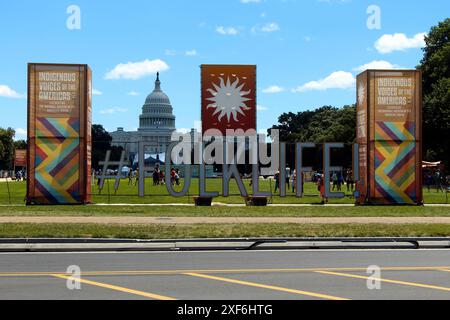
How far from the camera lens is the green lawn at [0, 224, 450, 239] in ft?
56.6

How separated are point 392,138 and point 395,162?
116 centimetres

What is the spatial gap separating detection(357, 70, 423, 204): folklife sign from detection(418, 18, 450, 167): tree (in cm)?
3217

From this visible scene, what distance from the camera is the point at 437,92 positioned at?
64750 millimetres

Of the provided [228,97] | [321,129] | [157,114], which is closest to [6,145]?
[157,114]

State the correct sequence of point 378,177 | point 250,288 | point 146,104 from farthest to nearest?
point 146,104 → point 378,177 → point 250,288

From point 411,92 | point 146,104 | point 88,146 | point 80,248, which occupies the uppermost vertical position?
point 146,104

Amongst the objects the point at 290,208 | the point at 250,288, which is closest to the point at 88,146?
the point at 290,208

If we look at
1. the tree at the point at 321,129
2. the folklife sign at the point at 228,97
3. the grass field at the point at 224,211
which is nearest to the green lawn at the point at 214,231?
the grass field at the point at 224,211

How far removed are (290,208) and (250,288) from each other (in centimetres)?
1975

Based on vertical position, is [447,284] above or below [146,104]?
below

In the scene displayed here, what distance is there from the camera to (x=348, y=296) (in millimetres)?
9164

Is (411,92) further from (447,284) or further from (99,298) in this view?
(99,298)

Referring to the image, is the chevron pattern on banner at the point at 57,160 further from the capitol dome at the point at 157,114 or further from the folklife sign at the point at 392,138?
the capitol dome at the point at 157,114

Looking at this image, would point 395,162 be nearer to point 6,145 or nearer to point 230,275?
point 230,275
